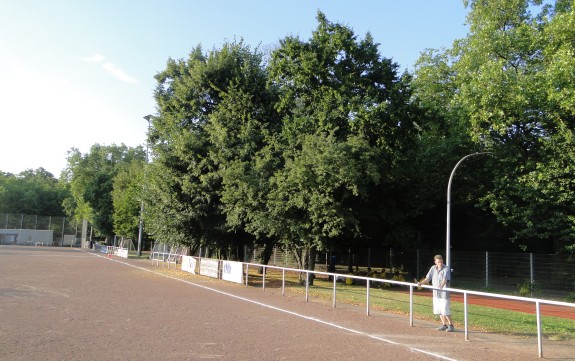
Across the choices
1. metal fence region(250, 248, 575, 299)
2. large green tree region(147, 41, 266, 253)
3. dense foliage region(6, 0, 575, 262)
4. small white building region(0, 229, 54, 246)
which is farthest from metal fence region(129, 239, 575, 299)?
small white building region(0, 229, 54, 246)

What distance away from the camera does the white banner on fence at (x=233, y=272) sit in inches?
874

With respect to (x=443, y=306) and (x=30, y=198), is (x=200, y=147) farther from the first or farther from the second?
(x=30, y=198)

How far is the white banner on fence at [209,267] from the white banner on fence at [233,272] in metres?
1.09

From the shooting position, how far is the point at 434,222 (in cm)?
3562

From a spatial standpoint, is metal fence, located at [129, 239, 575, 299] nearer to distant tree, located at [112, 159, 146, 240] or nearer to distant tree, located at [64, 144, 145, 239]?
distant tree, located at [112, 159, 146, 240]

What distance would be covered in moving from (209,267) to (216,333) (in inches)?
653

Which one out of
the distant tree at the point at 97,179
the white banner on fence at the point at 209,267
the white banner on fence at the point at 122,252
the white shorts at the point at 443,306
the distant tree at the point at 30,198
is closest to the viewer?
the white shorts at the point at 443,306

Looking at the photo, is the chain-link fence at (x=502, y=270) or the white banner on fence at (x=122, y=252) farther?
the white banner on fence at (x=122, y=252)

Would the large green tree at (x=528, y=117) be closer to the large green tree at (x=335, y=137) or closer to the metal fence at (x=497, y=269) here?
the metal fence at (x=497, y=269)

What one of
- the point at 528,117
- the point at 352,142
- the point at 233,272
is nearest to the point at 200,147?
the point at 233,272

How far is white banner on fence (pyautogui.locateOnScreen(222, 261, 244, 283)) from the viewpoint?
22.2 m

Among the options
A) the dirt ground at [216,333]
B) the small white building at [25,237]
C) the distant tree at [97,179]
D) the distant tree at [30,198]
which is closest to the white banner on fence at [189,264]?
the dirt ground at [216,333]

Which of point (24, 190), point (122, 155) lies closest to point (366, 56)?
point (122, 155)

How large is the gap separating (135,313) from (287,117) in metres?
15.1
